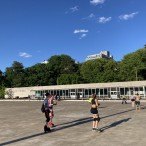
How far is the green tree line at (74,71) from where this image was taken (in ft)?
286

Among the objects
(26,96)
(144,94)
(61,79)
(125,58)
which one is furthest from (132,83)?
(61,79)

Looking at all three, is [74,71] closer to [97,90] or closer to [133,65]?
[133,65]

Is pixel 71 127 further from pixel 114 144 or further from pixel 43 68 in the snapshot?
pixel 43 68

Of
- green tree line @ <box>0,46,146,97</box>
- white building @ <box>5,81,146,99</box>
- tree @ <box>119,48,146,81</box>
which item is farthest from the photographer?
green tree line @ <box>0,46,146,97</box>

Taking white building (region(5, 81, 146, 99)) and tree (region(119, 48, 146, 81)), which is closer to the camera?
white building (region(5, 81, 146, 99))

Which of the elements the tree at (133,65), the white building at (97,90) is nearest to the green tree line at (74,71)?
the tree at (133,65)

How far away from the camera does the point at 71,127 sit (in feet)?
60.6

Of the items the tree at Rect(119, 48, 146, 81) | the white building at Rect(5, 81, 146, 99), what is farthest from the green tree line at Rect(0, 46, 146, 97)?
the white building at Rect(5, 81, 146, 99)

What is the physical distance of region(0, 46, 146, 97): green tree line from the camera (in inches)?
3430

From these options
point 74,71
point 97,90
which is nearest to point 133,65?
point 97,90

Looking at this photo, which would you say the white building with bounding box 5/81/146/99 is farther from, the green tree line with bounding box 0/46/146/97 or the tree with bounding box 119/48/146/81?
the tree with bounding box 119/48/146/81

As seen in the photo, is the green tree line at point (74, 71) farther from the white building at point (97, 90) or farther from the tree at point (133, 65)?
the white building at point (97, 90)

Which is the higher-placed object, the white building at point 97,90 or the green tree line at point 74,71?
the green tree line at point 74,71

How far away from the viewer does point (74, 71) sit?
396ft
